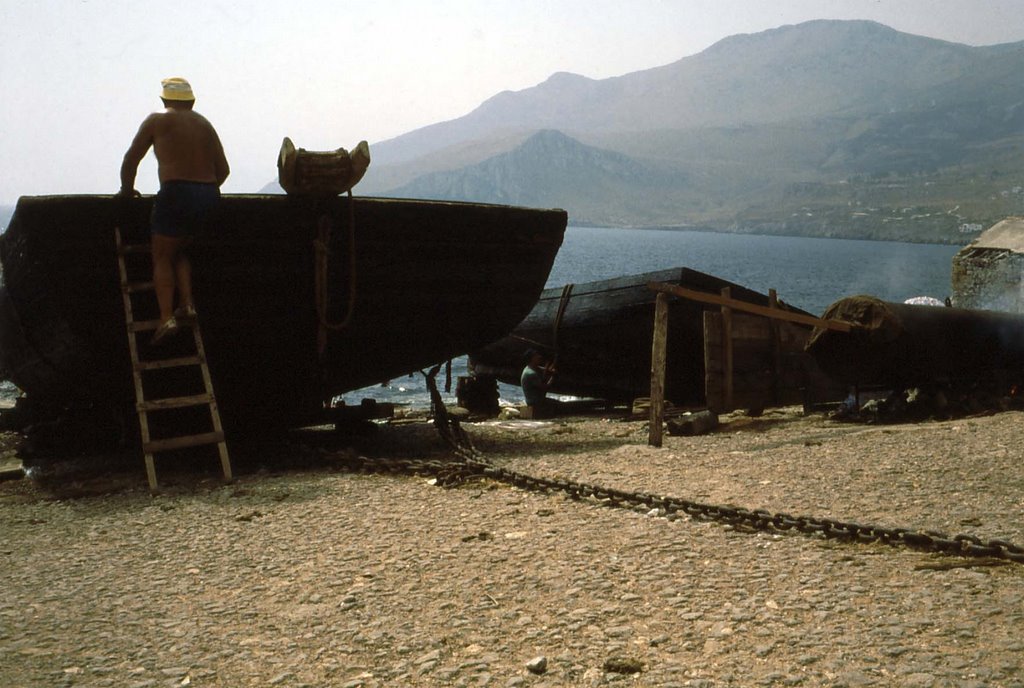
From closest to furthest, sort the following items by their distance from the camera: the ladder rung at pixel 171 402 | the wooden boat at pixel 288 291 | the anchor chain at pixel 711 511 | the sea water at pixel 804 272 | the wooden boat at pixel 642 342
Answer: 1. the anchor chain at pixel 711 511
2. the ladder rung at pixel 171 402
3. the wooden boat at pixel 288 291
4. the wooden boat at pixel 642 342
5. the sea water at pixel 804 272

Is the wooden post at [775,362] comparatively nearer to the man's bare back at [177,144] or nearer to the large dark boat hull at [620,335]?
the large dark boat hull at [620,335]

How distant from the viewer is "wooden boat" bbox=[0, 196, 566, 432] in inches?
320

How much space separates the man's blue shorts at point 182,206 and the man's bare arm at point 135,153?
0.90 feet

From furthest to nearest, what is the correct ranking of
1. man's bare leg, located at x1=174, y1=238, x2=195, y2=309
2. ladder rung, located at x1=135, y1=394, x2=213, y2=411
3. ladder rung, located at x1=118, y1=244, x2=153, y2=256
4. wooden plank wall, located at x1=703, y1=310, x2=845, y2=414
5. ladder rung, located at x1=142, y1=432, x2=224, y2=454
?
1. wooden plank wall, located at x1=703, y1=310, x2=845, y2=414
2. ladder rung, located at x1=118, y1=244, x2=153, y2=256
3. man's bare leg, located at x1=174, y1=238, x2=195, y2=309
4. ladder rung, located at x1=135, y1=394, x2=213, y2=411
5. ladder rung, located at x1=142, y1=432, x2=224, y2=454

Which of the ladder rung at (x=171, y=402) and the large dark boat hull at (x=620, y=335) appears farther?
the large dark boat hull at (x=620, y=335)

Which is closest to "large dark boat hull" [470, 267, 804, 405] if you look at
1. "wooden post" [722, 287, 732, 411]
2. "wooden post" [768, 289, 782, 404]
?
"wooden post" [768, 289, 782, 404]

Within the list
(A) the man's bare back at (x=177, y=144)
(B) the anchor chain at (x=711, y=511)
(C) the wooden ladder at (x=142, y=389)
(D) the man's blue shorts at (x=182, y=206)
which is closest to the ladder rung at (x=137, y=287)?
(C) the wooden ladder at (x=142, y=389)

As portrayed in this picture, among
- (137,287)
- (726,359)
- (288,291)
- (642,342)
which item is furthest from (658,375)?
(642,342)

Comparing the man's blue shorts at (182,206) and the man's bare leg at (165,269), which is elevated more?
the man's blue shorts at (182,206)

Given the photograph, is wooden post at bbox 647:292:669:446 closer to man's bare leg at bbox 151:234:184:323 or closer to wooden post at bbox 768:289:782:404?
wooden post at bbox 768:289:782:404

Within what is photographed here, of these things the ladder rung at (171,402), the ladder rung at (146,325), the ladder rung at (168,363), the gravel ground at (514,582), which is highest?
the ladder rung at (146,325)

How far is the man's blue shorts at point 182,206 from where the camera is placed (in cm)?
761

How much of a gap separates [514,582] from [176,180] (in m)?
4.64

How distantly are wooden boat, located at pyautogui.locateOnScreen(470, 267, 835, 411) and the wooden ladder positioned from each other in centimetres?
552
